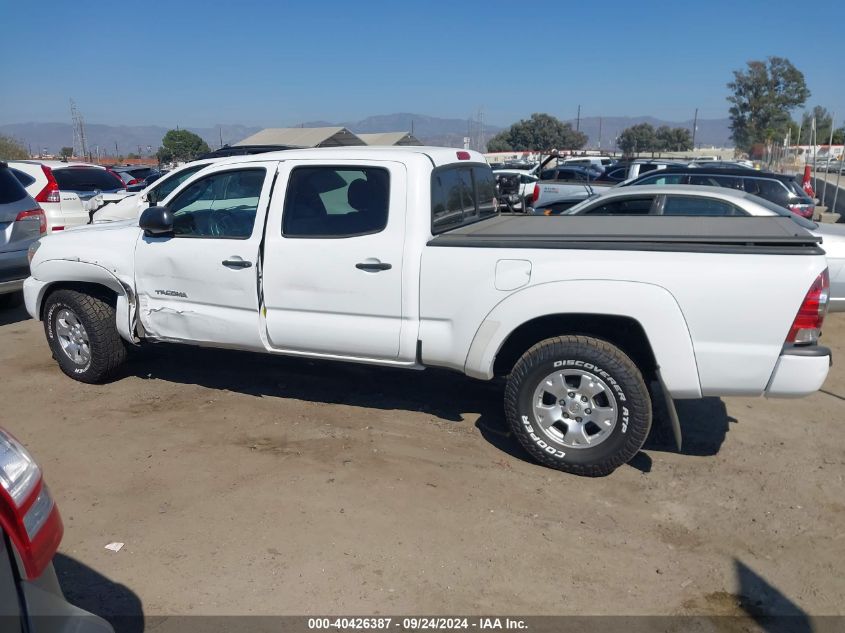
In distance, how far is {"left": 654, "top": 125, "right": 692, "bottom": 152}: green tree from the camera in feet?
284

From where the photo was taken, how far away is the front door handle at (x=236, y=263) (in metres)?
5.05

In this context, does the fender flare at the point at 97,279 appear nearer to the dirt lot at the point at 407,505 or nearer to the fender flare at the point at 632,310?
the dirt lot at the point at 407,505

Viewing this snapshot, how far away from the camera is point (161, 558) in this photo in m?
3.61

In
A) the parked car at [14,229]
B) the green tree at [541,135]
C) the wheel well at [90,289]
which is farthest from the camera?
the green tree at [541,135]

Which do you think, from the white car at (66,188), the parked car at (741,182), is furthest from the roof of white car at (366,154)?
the parked car at (741,182)

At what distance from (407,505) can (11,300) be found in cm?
760

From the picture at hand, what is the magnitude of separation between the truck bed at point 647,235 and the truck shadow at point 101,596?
2593mm

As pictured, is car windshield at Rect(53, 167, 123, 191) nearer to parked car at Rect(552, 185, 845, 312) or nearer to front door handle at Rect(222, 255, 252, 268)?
parked car at Rect(552, 185, 845, 312)

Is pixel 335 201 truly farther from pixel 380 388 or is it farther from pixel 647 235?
pixel 647 235

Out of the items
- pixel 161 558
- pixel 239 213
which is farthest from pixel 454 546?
pixel 239 213

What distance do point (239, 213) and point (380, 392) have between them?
1.80 meters

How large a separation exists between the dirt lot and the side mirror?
1.39 m

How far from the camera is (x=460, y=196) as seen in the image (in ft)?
17.7

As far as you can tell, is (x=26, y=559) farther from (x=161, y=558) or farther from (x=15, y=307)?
(x=15, y=307)
